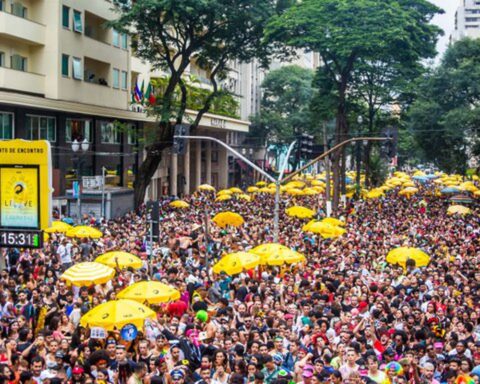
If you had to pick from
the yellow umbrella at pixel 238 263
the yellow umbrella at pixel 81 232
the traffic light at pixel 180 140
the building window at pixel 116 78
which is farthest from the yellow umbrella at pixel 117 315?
the building window at pixel 116 78

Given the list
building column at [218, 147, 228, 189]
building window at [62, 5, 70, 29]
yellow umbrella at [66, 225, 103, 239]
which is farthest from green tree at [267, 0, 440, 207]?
building column at [218, 147, 228, 189]

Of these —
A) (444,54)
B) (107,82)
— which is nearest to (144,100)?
(107,82)

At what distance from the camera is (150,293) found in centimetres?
1516

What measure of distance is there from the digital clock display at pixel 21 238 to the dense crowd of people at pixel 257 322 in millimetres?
960

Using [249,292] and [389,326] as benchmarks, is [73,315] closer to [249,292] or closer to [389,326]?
[249,292]

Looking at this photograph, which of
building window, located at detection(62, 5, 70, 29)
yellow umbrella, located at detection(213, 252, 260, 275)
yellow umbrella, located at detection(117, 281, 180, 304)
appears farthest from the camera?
building window, located at detection(62, 5, 70, 29)

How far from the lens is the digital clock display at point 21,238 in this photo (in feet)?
52.0

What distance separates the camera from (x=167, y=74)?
5969 centimetres

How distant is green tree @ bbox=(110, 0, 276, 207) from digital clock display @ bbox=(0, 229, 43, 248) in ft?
85.7

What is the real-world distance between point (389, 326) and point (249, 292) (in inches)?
153

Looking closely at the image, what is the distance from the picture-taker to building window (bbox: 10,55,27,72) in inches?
1500

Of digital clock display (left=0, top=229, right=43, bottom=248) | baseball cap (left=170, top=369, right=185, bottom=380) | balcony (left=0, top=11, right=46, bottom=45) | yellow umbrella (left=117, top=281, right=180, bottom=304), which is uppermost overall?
balcony (left=0, top=11, right=46, bottom=45)

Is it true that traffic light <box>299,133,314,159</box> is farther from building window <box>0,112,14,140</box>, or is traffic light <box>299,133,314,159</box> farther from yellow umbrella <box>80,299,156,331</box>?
building window <box>0,112,14,140</box>

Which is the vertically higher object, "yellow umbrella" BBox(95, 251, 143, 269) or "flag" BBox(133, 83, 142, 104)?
"flag" BBox(133, 83, 142, 104)
